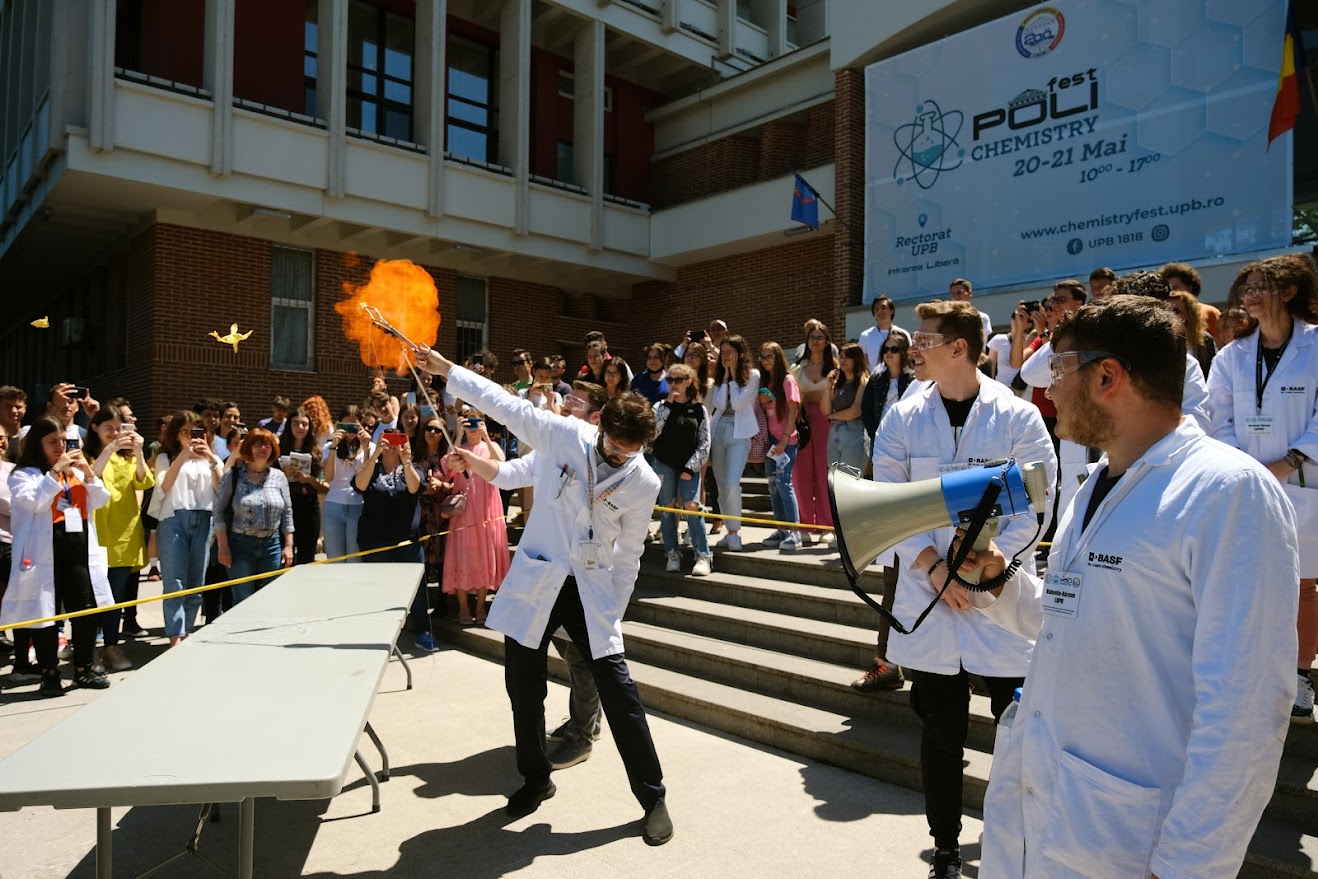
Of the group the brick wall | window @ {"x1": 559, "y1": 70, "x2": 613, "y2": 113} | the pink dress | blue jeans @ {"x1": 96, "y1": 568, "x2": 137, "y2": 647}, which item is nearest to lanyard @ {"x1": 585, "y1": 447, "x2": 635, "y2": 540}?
the pink dress

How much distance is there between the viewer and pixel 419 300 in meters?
9.22

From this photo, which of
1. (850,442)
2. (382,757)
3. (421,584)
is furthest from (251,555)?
(850,442)

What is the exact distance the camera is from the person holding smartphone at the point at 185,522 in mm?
7738

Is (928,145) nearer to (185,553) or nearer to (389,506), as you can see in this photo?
(389,506)

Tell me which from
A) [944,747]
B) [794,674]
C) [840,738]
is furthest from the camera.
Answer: [794,674]

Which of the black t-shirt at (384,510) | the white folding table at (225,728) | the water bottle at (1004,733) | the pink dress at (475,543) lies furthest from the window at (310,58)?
the water bottle at (1004,733)

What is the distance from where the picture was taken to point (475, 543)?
8.54 metres

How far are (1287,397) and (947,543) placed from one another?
1944 millimetres

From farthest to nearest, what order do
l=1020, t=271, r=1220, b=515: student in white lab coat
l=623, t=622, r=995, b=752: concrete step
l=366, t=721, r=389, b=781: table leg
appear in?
1. l=623, t=622, r=995, b=752: concrete step
2. l=366, t=721, r=389, b=781: table leg
3. l=1020, t=271, r=1220, b=515: student in white lab coat

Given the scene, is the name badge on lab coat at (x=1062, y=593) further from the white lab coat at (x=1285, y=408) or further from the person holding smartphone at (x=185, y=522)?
the person holding smartphone at (x=185, y=522)

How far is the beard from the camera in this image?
2049 mm

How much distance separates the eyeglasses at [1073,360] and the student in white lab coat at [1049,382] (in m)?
2.20

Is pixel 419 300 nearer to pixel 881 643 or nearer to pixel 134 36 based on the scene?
pixel 881 643

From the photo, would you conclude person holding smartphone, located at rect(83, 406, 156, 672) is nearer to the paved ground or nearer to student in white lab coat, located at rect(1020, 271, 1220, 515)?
the paved ground
